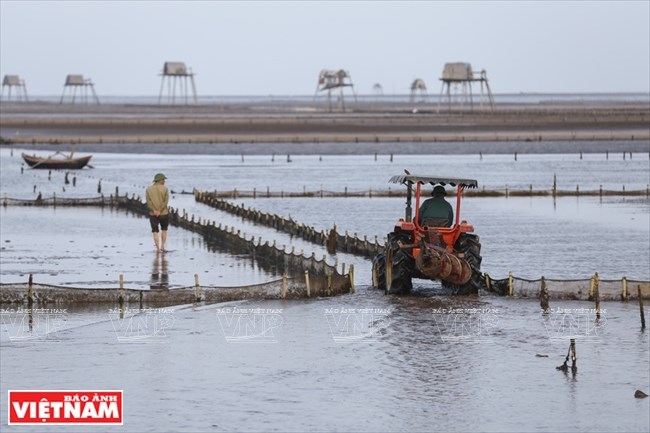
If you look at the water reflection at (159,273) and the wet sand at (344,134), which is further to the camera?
the wet sand at (344,134)

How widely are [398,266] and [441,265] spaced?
138cm

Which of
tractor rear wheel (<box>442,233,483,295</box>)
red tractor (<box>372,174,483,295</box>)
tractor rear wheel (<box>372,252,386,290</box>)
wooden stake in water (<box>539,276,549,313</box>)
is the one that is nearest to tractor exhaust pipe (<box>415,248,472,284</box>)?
red tractor (<box>372,174,483,295</box>)

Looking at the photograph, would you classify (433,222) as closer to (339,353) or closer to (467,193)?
(339,353)

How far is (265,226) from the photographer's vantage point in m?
45.7

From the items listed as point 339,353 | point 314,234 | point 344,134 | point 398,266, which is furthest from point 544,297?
point 344,134

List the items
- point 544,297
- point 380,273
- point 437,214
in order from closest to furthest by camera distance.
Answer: point 437,214 → point 544,297 → point 380,273

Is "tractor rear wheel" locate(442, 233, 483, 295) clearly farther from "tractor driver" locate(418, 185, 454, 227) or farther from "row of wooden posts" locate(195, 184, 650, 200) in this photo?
"row of wooden posts" locate(195, 184, 650, 200)

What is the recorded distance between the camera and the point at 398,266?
1024 inches

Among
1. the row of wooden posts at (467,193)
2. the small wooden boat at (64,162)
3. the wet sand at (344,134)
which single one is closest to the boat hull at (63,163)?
the small wooden boat at (64,162)

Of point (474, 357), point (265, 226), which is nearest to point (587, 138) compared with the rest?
point (265, 226)

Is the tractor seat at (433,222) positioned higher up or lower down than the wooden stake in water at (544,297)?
higher up

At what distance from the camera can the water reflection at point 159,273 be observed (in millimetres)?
30422

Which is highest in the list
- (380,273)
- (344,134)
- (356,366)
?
(344,134)

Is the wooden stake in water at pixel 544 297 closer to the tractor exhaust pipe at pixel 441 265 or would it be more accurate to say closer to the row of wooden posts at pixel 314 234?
the tractor exhaust pipe at pixel 441 265
